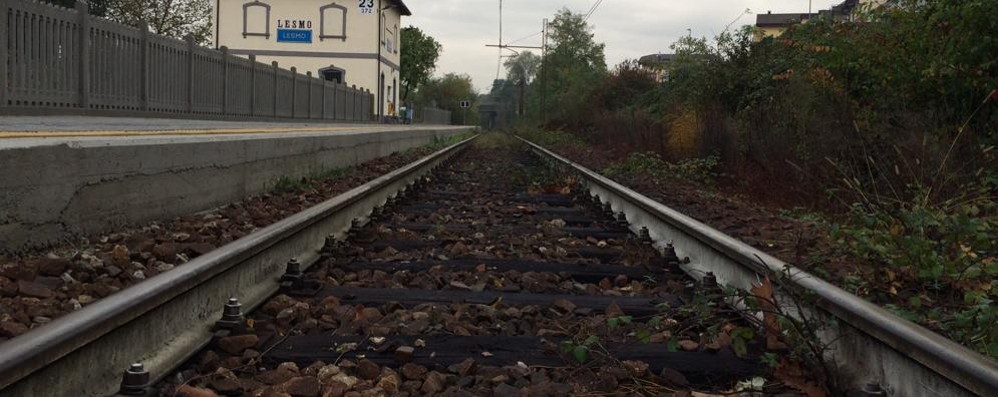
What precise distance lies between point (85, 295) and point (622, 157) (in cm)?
1659

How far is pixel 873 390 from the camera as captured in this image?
2957 mm

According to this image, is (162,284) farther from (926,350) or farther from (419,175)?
(419,175)

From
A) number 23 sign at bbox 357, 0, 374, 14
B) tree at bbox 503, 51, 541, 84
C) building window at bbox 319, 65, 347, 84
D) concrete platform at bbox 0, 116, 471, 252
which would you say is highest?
tree at bbox 503, 51, 541, 84

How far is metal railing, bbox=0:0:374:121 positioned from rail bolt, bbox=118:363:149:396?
10.3 meters

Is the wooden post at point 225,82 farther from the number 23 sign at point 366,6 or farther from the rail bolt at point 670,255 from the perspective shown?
the number 23 sign at point 366,6

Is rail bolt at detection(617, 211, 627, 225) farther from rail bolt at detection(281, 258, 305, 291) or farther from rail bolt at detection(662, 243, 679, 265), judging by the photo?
rail bolt at detection(281, 258, 305, 291)

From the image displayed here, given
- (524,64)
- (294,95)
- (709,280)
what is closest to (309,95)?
(294,95)

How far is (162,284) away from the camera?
129 inches

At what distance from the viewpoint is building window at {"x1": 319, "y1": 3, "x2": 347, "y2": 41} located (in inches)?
2287

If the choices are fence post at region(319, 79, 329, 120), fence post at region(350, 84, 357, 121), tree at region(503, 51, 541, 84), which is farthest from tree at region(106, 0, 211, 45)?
tree at region(503, 51, 541, 84)

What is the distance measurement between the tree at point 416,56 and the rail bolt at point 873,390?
90.5 m

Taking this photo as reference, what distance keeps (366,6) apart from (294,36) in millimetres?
5377

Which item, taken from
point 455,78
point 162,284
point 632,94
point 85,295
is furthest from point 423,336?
point 455,78

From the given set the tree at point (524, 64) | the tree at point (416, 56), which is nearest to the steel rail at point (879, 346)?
the tree at point (416, 56)
